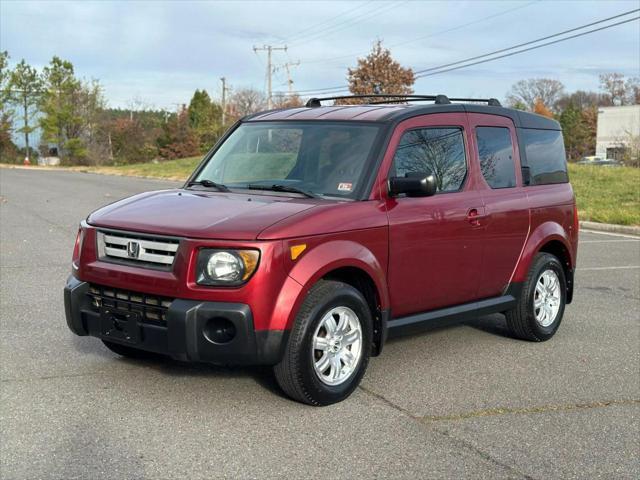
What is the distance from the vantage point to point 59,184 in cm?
2842

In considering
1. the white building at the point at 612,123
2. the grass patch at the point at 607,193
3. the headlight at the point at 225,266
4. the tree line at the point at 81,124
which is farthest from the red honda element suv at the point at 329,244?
the white building at the point at 612,123

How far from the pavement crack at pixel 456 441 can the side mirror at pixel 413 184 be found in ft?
4.47

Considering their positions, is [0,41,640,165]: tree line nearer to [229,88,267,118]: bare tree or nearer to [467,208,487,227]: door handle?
[229,88,267,118]: bare tree

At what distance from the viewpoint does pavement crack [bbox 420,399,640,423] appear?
4.67 meters

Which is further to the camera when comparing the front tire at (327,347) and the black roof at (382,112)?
the black roof at (382,112)

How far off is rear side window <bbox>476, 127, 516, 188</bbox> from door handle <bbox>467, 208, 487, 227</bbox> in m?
0.37

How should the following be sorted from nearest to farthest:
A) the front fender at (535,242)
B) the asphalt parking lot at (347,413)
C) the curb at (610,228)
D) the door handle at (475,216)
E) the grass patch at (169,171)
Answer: the asphalt parking lot at (347,413), the door handle at (475,216), the front fender at (535,242), the curb at (610,228), the grass patch at (169,171)

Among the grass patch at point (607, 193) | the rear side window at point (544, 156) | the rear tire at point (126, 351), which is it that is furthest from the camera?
the grass patch at point (607, 193)

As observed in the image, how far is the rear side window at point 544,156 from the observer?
670cm

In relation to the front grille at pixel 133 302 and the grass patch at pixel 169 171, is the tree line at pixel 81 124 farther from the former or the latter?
the front grille at pixel 133 302

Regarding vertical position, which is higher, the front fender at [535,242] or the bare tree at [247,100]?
the bare tree at [247,100]

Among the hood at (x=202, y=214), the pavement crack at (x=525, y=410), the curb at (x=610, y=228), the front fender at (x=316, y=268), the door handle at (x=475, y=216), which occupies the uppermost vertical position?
the hood at (x=202, y=214)

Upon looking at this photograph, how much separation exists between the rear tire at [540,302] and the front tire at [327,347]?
6.56 feet

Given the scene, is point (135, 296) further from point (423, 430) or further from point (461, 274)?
point (461, 274)
